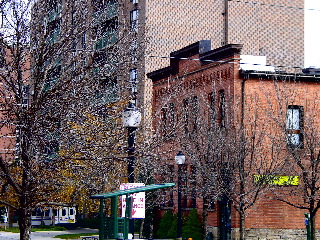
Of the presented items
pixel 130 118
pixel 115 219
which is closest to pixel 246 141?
pixel 130 118

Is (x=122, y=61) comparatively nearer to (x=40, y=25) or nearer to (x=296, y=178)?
(x=40, y=25)

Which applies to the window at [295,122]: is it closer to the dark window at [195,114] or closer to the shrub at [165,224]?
the dark window at [195,114]

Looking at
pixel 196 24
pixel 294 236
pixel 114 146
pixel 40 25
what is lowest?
pixel 294 236

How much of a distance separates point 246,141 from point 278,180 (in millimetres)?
2507

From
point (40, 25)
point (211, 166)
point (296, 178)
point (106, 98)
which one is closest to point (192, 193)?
point (211, 166)

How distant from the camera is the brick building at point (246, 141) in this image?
112ft

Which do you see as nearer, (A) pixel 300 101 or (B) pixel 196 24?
(A) pixel 300 101

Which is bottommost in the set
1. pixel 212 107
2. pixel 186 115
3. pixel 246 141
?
pixel 246 141

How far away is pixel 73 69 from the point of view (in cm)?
1639

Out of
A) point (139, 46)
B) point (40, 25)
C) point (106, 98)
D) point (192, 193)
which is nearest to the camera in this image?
point (40, 25)

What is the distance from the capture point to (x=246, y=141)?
34281 mm

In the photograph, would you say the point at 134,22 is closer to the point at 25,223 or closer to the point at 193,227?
the point at 25,223

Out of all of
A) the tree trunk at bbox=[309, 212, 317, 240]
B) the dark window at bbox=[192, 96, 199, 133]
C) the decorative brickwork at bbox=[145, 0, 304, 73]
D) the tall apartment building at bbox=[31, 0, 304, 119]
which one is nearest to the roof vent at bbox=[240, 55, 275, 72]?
the dark window at bbox=[192, 96, 199, 133]

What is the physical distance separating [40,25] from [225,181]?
64.5 feet
